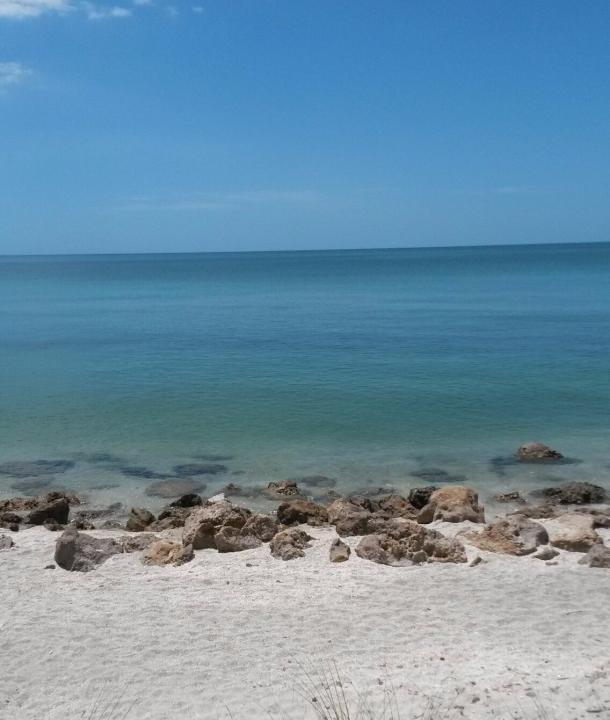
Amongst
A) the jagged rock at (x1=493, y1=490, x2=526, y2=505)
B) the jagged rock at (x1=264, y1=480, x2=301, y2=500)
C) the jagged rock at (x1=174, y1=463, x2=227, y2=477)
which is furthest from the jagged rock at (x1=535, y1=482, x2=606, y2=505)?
the jagged rock at (x1=174, y1=463, x2=227, y2=477)

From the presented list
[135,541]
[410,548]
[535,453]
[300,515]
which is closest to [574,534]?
[410,548]

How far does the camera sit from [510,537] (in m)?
12.3

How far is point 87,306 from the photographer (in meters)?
63.8

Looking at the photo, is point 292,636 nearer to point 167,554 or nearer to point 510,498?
point 167,554

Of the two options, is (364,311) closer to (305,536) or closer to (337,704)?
(305,536)

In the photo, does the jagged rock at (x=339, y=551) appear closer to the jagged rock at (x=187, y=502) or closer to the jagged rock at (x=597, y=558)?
the jagged rock at (x=597, y=558)

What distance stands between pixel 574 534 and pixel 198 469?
907cm

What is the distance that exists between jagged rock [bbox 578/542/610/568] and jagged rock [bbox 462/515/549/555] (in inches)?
30.8

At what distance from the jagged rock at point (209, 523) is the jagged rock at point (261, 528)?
0.15 meters

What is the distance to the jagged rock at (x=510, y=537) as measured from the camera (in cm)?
1214

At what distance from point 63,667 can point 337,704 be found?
3.14 metres

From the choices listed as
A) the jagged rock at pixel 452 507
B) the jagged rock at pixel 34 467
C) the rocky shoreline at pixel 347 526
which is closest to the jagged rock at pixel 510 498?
the rocky shoreline at pixel 347 526

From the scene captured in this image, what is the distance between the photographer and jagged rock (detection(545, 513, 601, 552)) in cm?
1219

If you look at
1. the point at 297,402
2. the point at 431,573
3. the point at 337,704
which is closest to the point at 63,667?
the point at 337,704
